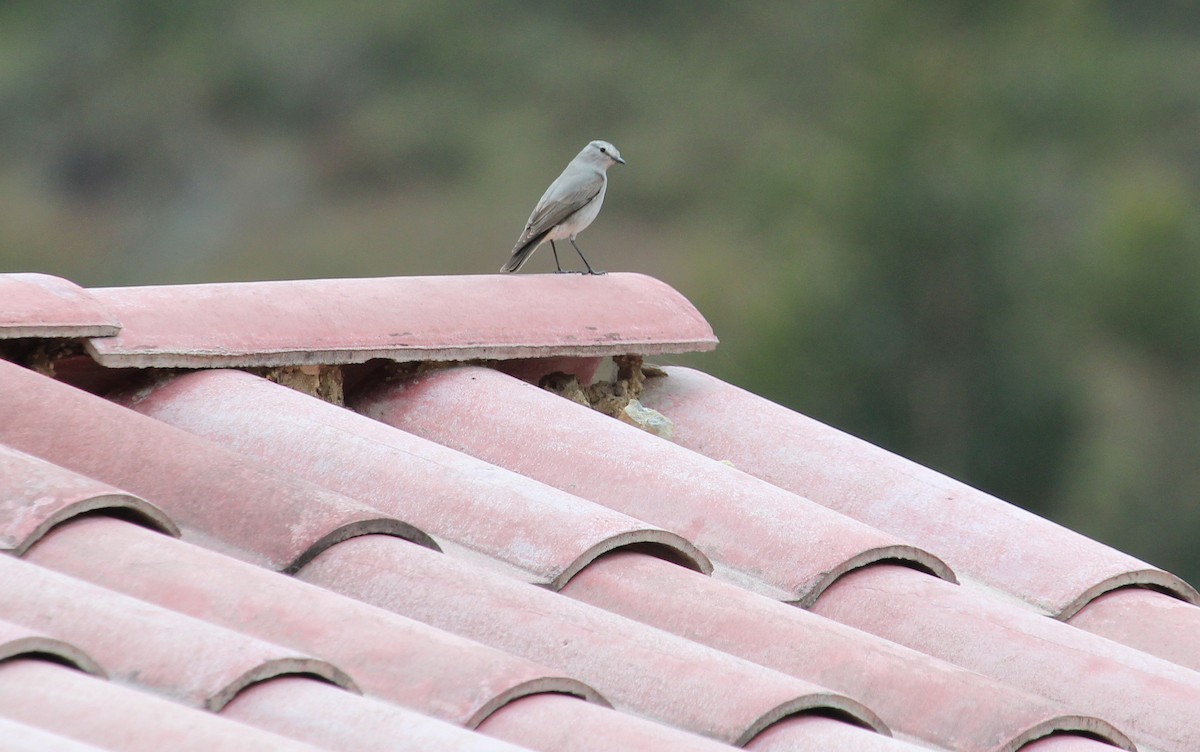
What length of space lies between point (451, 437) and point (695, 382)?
0.94 metres

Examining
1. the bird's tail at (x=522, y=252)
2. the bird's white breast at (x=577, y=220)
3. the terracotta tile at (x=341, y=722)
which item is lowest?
the terracotta tile at (x=341, y=722)

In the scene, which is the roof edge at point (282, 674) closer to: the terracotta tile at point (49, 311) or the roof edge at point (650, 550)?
the roof edge at point (650, 550)

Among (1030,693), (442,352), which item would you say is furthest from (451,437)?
(1030,693)

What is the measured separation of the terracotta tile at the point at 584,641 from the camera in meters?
2.31

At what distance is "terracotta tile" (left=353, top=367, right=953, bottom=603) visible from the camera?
9.77 ft

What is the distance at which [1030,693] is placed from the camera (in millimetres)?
2590

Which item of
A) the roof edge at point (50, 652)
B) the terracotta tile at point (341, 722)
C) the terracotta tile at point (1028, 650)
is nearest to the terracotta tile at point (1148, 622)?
the terracotta tile at point (1028, 650)

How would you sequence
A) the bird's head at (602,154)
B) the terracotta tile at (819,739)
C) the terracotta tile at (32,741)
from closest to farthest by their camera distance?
the terracotta tile at (32,741)
the terracotta tile at (819,739)
the bird's head at (602,154)

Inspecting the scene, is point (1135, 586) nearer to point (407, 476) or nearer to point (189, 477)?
point (407, 476)

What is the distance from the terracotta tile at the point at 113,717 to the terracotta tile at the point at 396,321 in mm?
1369

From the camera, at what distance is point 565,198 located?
6.40 meters

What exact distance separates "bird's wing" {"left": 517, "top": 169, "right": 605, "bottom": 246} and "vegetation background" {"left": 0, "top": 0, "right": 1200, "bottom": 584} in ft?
38.9

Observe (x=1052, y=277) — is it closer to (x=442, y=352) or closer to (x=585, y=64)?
(x=585, y=64)

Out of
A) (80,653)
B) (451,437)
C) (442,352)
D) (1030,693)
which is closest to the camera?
(80,653)
